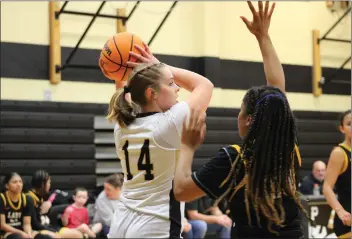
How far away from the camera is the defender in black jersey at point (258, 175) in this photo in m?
2.38

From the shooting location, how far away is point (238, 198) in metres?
2.44

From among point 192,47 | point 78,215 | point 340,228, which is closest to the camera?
point 340,228

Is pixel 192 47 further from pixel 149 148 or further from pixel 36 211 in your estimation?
pixel 149 148

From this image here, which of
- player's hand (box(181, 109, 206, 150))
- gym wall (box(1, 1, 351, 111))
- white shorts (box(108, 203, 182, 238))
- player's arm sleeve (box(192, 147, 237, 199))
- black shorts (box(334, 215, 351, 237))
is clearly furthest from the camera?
gym wall (box(1, 1, 351, 111))

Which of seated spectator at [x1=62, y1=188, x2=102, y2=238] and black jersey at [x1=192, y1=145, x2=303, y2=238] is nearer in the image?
black jersey at [x1=192, y1=145, x2=303, y2=238]

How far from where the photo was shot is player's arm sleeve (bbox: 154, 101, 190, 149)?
282 centimetres

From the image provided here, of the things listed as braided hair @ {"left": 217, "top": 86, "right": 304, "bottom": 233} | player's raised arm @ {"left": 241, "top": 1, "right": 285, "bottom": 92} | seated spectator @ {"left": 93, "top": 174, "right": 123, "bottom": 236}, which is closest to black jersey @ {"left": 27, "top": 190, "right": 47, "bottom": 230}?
seated spectator @ {"left": 93, "top": 174, "right": 123, "bottom": 236}

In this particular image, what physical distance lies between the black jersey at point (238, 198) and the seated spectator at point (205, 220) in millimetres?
5493

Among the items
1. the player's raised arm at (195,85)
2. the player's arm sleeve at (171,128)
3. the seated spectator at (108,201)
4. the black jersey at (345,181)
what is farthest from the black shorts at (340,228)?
the seated spectator at (108,201)

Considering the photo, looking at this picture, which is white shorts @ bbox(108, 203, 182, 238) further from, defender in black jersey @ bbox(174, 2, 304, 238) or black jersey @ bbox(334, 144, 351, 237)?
black jersey @ bbox(334, 144, 351, 237)

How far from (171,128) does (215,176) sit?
1.56 feet

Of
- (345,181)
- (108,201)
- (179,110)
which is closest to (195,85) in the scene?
(179,110)

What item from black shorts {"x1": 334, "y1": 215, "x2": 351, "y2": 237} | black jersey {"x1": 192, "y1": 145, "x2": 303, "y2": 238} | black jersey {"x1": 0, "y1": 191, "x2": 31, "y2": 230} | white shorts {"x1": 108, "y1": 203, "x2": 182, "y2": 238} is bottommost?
black jersey {"x1": 0, "y1": 191, "x2": 31, "y2": 230}

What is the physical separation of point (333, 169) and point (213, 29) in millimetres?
6164
